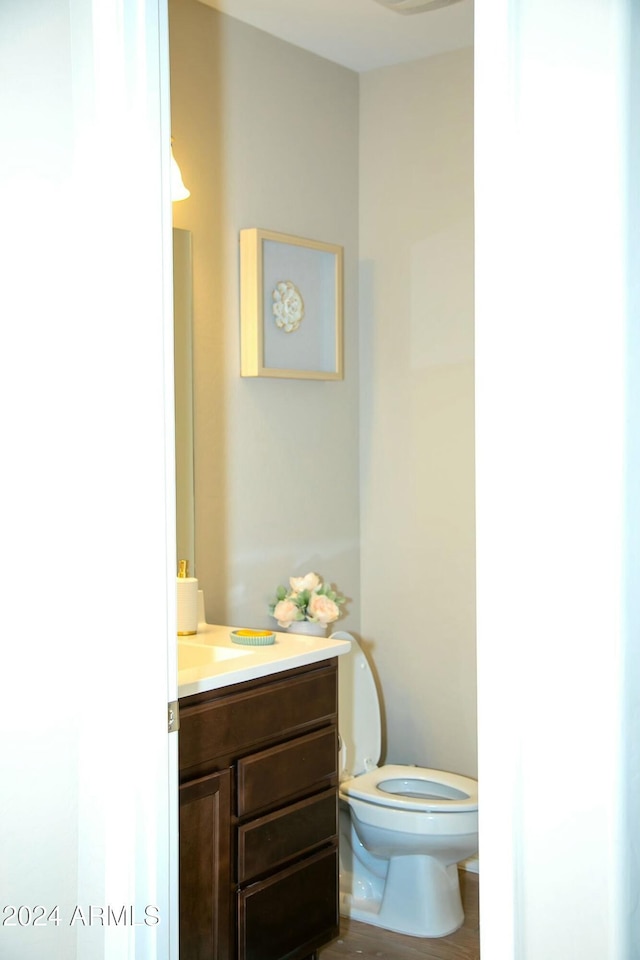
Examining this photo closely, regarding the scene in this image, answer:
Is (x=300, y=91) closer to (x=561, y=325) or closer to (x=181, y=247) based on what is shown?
(x=181, y=247)

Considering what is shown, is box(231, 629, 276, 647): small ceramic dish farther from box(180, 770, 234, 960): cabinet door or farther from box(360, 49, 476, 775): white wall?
box(360, 49, 476, 775): white wall

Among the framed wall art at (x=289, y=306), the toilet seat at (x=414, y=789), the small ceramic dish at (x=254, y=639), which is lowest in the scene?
the toilet seat at (x=414, y=789)

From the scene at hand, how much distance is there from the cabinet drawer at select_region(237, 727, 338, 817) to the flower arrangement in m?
0.39

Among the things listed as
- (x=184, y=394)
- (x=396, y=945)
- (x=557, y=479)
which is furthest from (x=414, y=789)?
(x=557, y=479)

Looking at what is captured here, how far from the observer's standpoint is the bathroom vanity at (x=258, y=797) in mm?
2139

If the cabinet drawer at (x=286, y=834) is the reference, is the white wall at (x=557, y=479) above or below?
above

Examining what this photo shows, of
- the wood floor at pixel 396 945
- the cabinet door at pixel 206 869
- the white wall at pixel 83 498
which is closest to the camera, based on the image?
the white wall at pixel 83 498

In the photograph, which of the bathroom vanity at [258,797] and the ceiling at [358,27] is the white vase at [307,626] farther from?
the ceiling at [358,27]

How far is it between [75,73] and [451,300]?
1.80 m

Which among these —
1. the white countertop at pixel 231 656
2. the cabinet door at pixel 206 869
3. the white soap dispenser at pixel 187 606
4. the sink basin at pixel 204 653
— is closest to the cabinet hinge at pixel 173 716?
the white countertop at pixel 231 656

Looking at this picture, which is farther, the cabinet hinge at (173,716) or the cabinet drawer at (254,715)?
the cabinet drawer at (254,715)

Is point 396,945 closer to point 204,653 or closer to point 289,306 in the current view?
point 204,653

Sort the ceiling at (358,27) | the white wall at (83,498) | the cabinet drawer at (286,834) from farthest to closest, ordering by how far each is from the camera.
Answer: the ceiling at (358,27) → the cabinet drawer at (286,834) → the white wall at (83,498)

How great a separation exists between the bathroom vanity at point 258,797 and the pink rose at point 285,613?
8.2 inches
